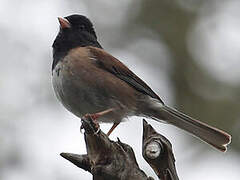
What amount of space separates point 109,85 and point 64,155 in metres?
1.40

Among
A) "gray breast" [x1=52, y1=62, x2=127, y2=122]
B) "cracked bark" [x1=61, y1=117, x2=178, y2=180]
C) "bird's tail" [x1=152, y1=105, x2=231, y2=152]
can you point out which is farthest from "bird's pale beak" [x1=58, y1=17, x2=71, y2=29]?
"cracked bark" [x1=61, y1=117, x2=178, y2=180]

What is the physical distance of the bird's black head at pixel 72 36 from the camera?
562 centimetres

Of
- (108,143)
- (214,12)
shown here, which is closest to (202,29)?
(214,12)

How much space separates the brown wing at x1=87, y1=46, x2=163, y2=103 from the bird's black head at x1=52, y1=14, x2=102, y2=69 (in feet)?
0.65

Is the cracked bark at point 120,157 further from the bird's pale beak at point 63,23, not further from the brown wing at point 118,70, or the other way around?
the bird's pale beak at point 63,23

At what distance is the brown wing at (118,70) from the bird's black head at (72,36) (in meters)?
0.20

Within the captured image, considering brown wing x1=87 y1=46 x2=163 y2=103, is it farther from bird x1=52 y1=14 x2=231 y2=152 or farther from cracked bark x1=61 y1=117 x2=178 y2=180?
cracked bark x1=61 y1=117 x2=178 y2=180

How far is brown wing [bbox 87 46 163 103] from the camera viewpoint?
554 cm

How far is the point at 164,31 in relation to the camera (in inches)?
397

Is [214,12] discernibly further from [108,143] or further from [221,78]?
[108,143]

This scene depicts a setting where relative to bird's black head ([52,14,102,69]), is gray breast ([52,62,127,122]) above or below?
below

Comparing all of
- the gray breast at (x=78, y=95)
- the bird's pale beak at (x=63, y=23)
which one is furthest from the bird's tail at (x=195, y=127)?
the bird's pale beak at (x=63, y=23)

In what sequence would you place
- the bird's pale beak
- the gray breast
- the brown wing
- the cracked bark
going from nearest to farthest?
the cracked bark → the gray breast → the brown wing → the bird's pale beak

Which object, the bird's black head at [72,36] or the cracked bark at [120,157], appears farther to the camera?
the bird's black head at [72,36]
